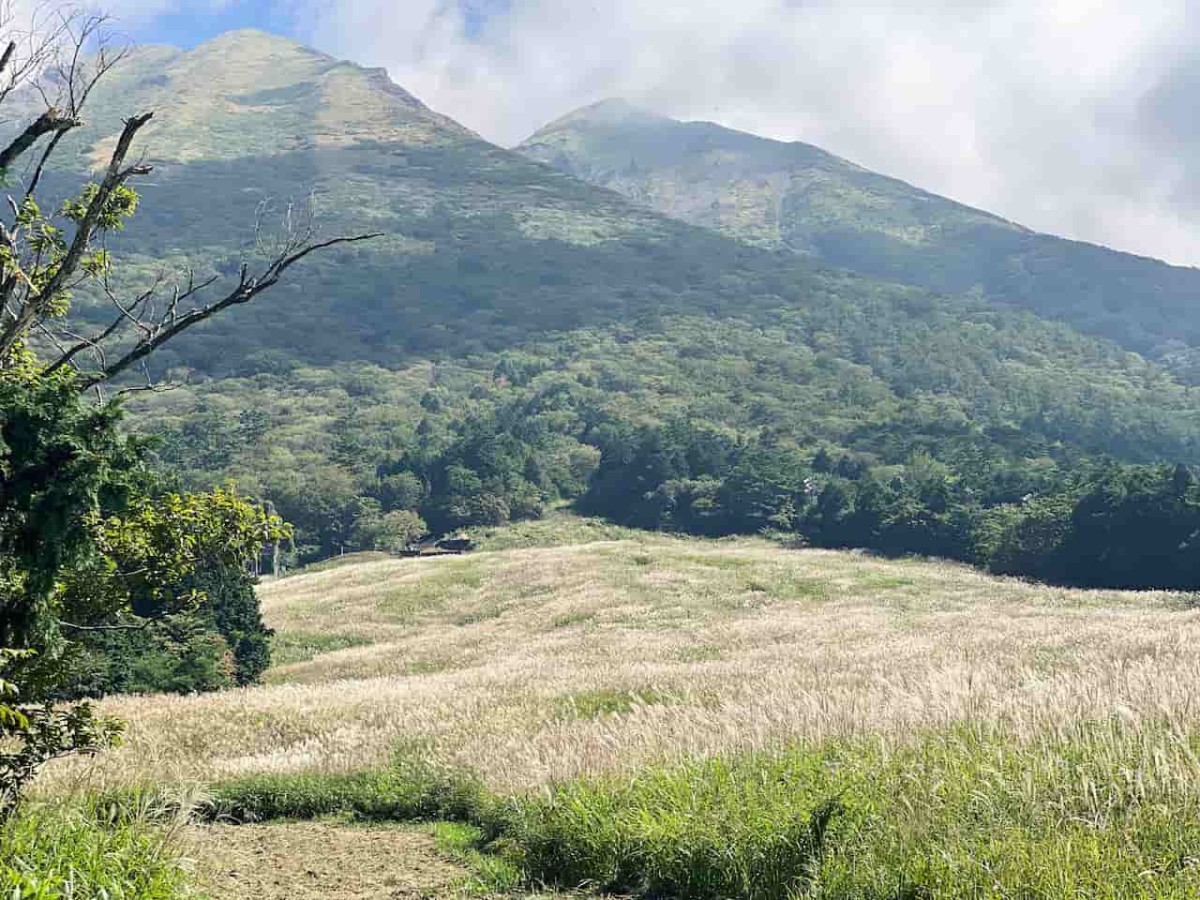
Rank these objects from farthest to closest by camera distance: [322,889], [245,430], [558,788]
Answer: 1. [245,430]
2. [558,788]
3. [322,889]

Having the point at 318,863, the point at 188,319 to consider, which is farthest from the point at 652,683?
the point at 188,319

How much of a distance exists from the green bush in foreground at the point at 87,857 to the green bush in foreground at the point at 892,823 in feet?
8.99

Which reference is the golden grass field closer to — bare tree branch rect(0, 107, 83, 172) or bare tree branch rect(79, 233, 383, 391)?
bare tree branch rect(79, 233, 383, 391)

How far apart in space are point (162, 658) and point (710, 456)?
121 meters

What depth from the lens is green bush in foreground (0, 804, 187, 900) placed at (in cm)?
639

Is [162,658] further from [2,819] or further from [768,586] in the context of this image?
[768,586]

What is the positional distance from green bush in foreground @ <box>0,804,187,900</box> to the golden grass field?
3.40m

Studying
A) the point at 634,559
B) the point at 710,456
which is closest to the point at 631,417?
the point at 710,456

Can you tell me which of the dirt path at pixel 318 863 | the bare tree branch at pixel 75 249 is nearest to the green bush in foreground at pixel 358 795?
the dirt path at pixel 318 863

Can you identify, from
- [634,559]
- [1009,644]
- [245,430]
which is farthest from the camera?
[245,430]

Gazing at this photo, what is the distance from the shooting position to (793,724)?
1004 centimetres

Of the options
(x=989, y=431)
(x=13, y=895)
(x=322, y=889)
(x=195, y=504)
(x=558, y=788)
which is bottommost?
(x=322, y=889)

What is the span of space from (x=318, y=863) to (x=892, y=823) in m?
5.60

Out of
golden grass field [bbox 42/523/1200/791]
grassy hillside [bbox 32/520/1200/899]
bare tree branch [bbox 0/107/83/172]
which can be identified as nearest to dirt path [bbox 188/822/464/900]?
grassy hillside [bbox 32/520/1200/899]
